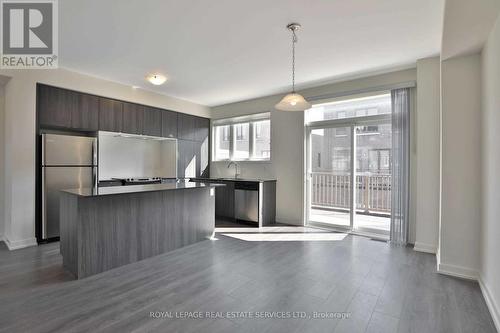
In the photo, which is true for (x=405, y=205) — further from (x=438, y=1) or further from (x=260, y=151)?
(x=260, y=151)

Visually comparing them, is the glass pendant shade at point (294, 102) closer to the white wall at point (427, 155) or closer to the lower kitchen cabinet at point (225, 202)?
the white wall at point (427, 155)

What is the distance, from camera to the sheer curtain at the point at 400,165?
395 centimetres

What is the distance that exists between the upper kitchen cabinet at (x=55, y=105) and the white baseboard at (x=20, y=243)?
1.76m

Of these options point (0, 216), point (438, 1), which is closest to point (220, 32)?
point (438, 1)

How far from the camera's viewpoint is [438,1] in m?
2.39

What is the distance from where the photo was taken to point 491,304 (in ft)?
7.23

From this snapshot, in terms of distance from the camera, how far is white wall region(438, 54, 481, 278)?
110 inches

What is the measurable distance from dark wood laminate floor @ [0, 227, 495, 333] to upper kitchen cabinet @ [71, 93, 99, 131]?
204 cm

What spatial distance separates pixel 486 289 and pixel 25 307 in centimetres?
412

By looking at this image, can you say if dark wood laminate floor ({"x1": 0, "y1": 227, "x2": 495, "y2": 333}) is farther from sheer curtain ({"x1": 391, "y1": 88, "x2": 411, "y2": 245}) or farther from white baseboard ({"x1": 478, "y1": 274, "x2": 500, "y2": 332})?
sheer curtain ({"x1": 391, "y1": 88, "x2": 411, "y2": 245})

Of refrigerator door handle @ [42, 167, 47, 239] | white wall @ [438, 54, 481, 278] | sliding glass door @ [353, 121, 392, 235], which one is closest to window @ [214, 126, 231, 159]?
sliding glass door @ [353, 121, 392, 235]

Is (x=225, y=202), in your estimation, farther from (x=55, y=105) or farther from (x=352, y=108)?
(x=55, y=105)

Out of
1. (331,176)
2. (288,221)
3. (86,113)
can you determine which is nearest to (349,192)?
(331,176)

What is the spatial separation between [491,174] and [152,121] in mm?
5356
